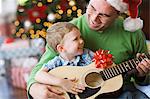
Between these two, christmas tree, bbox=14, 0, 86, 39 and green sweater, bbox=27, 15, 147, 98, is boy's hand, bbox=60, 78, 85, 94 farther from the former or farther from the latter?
christmas tree, bbox=14, 0, 86, 39

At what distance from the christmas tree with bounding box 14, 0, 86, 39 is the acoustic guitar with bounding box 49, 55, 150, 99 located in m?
0.63

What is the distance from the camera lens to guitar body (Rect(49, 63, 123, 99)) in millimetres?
1288

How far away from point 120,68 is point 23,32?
1160mm

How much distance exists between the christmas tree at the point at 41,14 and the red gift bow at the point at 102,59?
611 millimetres

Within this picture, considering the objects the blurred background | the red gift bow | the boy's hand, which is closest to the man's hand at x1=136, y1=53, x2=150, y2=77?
the red gift bow

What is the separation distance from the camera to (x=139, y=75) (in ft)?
4.50

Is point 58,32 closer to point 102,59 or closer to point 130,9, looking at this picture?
point 102,59

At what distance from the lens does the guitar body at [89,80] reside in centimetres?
129

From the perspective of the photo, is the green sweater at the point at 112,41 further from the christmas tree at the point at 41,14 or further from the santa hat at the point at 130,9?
the christmas tree at the point at 41,14

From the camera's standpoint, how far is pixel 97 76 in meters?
1.31

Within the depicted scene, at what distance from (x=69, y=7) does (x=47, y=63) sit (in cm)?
68

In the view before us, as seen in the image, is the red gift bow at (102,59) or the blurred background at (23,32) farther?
the blurred background at (23,32)

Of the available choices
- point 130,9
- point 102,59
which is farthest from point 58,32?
point 130,9

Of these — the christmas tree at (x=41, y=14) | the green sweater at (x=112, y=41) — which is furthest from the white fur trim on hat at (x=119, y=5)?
the christmas tree at (x=41, y=14)
